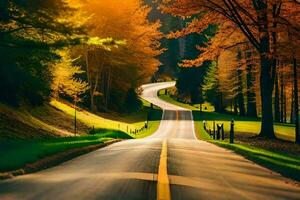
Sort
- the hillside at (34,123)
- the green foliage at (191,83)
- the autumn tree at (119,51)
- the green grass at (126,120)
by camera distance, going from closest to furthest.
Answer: the hillside at (34,123)
the green grass at (126,120)
the autumn tree at (119,51)
the green foliage at (191,83)

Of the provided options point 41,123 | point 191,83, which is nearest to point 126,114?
point 41,123

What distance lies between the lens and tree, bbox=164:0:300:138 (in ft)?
88.0

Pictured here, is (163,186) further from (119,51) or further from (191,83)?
(191,83)

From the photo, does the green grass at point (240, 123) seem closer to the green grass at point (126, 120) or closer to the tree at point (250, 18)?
the green grass at point (126, 120)

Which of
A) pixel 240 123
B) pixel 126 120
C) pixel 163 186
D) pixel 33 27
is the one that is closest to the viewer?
pixel 163 186

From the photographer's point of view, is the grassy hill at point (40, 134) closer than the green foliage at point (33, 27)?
Yes

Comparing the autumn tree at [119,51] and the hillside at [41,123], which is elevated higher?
the autumn tree at [119,51]

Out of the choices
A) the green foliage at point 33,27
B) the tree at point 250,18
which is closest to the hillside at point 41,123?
the green foliage at point 33,27

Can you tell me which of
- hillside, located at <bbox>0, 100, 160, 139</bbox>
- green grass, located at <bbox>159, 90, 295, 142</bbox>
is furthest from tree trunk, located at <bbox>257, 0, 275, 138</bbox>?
hillside, located at <bbox>0, 100, 160, 139</bbox>

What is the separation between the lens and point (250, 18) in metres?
27.8

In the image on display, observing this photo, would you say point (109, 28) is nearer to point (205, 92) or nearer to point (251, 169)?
point (251, 169)

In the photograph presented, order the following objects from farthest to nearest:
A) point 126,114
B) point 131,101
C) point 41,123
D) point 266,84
A: 1. point 131,101
2. point 126,114
3. point 41,123
4. point 266,84

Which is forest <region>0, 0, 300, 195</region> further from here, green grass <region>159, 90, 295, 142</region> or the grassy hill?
green grass <region>159, 90, 295, 142</region>

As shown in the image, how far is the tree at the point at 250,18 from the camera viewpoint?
26.8 metres
